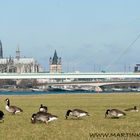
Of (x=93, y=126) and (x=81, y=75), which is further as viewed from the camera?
(x=81, y=75)

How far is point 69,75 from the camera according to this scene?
497ft

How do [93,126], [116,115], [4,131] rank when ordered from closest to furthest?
[4,131] < [93,126] < [116,115]

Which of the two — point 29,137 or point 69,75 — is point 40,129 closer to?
point 29,137

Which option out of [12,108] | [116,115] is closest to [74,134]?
[116,115]

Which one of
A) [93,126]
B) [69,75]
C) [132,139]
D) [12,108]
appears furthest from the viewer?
[69,75]

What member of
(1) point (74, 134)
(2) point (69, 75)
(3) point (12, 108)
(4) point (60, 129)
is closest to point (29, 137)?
(1) point (74, 134)

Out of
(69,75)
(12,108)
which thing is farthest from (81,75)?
(12,108)

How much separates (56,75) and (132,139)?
138 metres

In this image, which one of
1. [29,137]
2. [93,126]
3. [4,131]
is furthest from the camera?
[93,126]

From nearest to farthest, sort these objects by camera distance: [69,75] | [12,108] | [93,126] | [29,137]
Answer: [29,137] < [93,126] < [12,108] < [69,75]

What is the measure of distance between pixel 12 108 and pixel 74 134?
10766 mm

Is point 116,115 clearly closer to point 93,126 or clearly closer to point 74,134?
point 93,126

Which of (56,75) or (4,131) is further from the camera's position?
(56,75)

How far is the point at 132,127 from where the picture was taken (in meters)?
19.9
